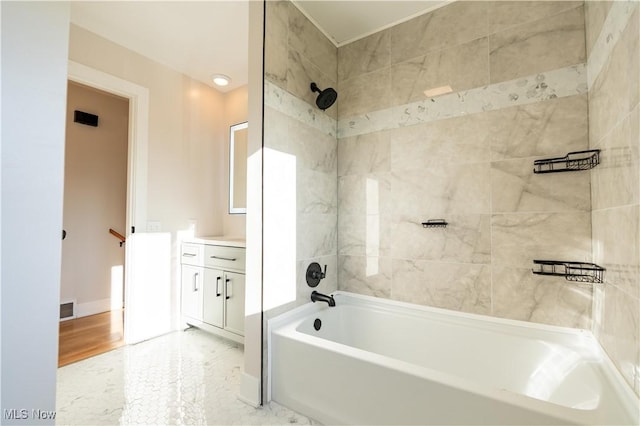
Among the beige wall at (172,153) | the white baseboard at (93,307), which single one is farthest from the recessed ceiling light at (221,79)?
the white baseboard at (93,307)

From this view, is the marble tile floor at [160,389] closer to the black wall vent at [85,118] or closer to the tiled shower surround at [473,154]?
the tiled shower surround at [473,154]

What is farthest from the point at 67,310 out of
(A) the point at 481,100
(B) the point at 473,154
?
(A) the point at 481,100

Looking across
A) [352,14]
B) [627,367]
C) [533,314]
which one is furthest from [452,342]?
[352,14]

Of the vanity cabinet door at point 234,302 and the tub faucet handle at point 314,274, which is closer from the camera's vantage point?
the tub faucet handle at point 314,274

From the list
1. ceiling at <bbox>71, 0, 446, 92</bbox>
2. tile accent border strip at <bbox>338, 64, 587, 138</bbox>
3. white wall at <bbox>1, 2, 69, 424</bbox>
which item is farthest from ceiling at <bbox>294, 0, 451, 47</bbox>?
white wall at <bbox>1, 2, 69, 424</bbox>

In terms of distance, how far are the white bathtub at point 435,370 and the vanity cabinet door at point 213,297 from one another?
0.89 metres

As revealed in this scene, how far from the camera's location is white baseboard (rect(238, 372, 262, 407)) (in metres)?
1.61

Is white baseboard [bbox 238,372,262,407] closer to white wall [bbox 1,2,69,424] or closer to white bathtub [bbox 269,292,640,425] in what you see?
white bathtub [bbox 269,292,640,425]

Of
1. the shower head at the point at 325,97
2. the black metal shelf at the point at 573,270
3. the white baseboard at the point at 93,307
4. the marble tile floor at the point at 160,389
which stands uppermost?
the shower head at the point at 325,97

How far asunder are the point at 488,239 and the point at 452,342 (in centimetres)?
67

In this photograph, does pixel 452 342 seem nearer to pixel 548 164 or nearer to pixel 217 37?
pixel 548 164

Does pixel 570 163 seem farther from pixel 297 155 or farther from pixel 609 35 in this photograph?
pixel 297 155

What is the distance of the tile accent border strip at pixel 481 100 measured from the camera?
153 cm

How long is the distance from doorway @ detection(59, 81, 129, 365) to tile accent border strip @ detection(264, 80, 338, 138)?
2.24 metres
